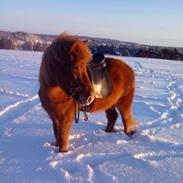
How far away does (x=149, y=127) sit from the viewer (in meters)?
5.07

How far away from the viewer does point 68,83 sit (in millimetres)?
3205

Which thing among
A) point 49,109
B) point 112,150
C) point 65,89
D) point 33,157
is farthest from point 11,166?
point 112,150

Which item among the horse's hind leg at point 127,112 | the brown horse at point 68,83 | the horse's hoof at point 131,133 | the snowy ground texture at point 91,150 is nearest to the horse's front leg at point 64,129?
the brown horse at point 68,83

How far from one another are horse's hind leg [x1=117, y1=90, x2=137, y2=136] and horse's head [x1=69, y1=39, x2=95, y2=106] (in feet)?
4.39

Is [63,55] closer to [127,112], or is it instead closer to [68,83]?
[68,83]

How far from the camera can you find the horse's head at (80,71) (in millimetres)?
3044

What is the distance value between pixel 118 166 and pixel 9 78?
697 centimetres

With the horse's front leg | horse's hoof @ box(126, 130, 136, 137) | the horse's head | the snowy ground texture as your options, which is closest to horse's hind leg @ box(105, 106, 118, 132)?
the snowy ground texture

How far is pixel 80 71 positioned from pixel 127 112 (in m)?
1.68

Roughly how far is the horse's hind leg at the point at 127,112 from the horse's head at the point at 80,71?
1.34 metres

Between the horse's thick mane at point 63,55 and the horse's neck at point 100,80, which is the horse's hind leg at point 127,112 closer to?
the horse's neck at point 100,80

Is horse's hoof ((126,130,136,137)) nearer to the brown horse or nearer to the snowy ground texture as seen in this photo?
the snowy ground texture

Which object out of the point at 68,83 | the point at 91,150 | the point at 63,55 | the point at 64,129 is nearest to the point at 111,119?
the point at 91,150

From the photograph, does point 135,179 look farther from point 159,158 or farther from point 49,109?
point 49,109
